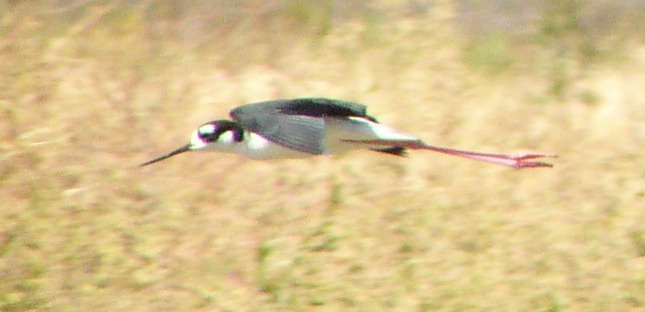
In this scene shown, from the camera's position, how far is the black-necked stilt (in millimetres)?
4059

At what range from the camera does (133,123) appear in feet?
18.2

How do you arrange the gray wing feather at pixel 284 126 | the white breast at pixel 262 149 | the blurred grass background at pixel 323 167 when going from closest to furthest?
the gray wing feather at pixel 284 126 → the white breast at pixel 262 149 → the blurred grass background at pixel 323 167

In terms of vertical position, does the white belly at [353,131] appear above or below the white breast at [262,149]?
above

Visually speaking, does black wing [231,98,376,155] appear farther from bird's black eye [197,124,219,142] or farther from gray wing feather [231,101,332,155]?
bird's black eye [197,124,219,142]

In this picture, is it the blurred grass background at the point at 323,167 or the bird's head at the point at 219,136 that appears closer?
the bird's head at the point at 219,136

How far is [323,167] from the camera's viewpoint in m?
5.50

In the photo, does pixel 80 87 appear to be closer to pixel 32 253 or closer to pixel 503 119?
pixel 32 253

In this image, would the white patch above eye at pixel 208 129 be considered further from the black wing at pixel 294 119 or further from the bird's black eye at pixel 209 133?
the black wing at pixel 294 119

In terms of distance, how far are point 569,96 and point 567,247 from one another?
55.8 inches

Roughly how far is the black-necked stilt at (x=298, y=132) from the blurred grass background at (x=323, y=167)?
430 millimetres

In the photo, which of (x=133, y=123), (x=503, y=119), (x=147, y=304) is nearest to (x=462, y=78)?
(x=503, y=119)

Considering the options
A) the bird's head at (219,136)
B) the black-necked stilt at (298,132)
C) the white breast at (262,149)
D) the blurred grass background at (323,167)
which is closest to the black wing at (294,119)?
the black-necked stilt at (298,132)

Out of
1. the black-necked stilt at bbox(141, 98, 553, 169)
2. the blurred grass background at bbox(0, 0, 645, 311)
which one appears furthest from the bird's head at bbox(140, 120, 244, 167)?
the blurred grass background at bbox(0, 0, 645, 311)

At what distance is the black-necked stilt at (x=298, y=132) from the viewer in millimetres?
4059
